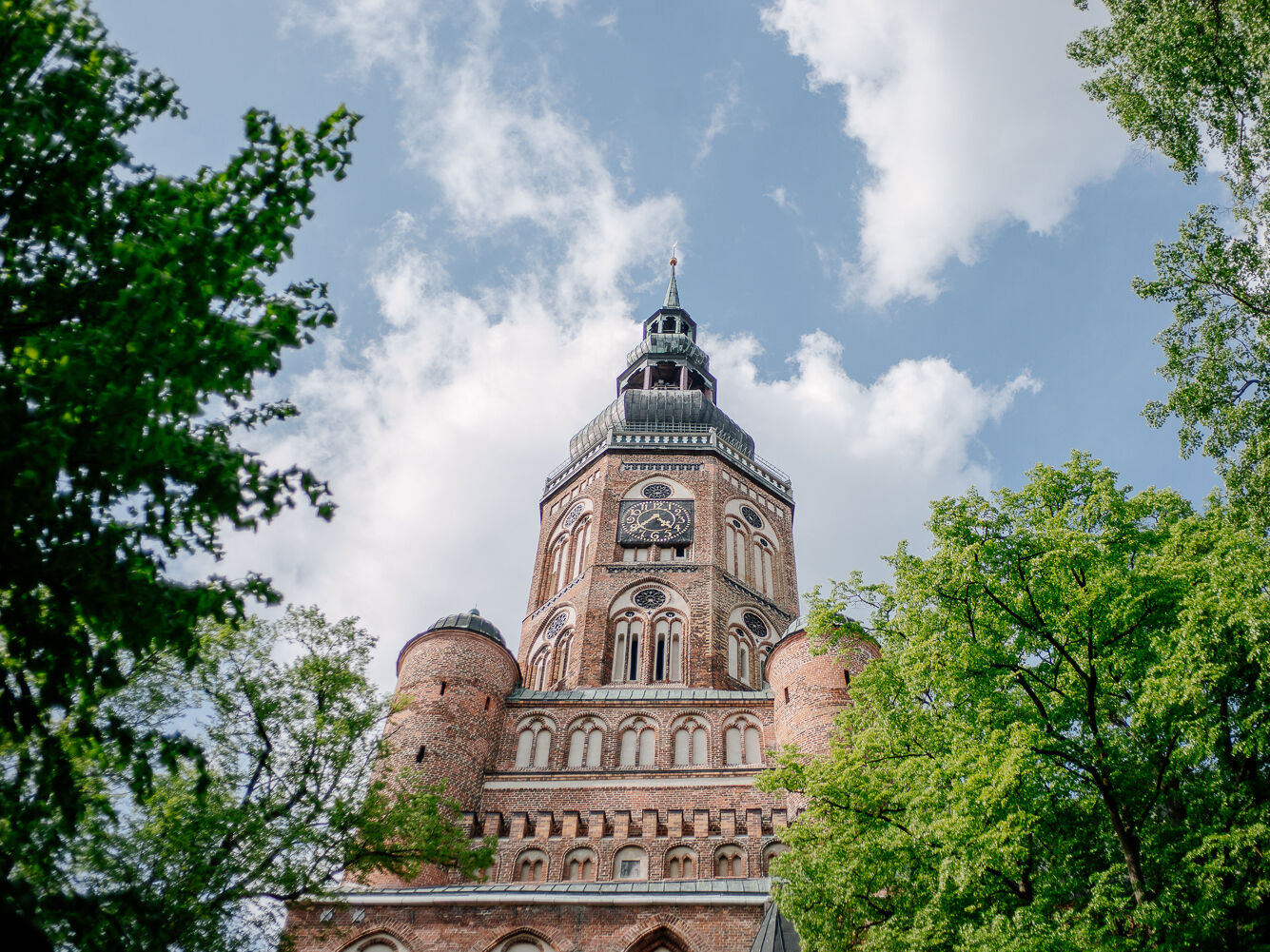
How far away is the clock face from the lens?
30.5m

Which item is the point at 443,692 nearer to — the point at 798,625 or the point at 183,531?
the point at 798,625

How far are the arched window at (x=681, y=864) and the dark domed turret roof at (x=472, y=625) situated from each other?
7635mm

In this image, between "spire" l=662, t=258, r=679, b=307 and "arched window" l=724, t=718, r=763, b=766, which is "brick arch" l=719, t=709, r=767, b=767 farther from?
"spire" l=662, t=258, r=679, b=307

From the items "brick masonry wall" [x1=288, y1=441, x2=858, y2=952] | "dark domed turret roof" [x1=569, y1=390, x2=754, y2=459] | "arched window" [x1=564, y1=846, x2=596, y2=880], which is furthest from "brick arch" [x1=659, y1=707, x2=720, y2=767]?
"dark domed turret roof" [x1=569, y1=390, x2=754, y2=459]

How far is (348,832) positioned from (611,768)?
9.85 meters

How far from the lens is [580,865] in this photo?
1959cm

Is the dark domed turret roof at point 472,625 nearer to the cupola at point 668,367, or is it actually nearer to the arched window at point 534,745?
the arched window at point 534,745

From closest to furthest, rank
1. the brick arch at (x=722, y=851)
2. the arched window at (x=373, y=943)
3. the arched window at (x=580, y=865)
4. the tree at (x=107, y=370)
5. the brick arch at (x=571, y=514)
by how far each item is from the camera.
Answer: the tree at (x=107, y=370) < the arched window at (x=373, y=943) < the brick arch at (x=722, y=851) < the arched window at (x=580, y=865) < the brick arch at (x=571, y=514)

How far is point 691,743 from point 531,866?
17.7 feet

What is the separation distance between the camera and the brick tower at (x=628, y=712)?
1628 cm

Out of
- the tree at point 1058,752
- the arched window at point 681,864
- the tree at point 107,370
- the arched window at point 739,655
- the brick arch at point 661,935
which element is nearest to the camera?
the tree at point 107,370

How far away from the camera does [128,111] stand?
24.1 feet

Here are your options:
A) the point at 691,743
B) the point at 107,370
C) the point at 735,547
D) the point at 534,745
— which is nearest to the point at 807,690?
the point at 691,743

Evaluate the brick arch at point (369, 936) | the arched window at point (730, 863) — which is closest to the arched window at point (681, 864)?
the arched window at point (730, 863)
